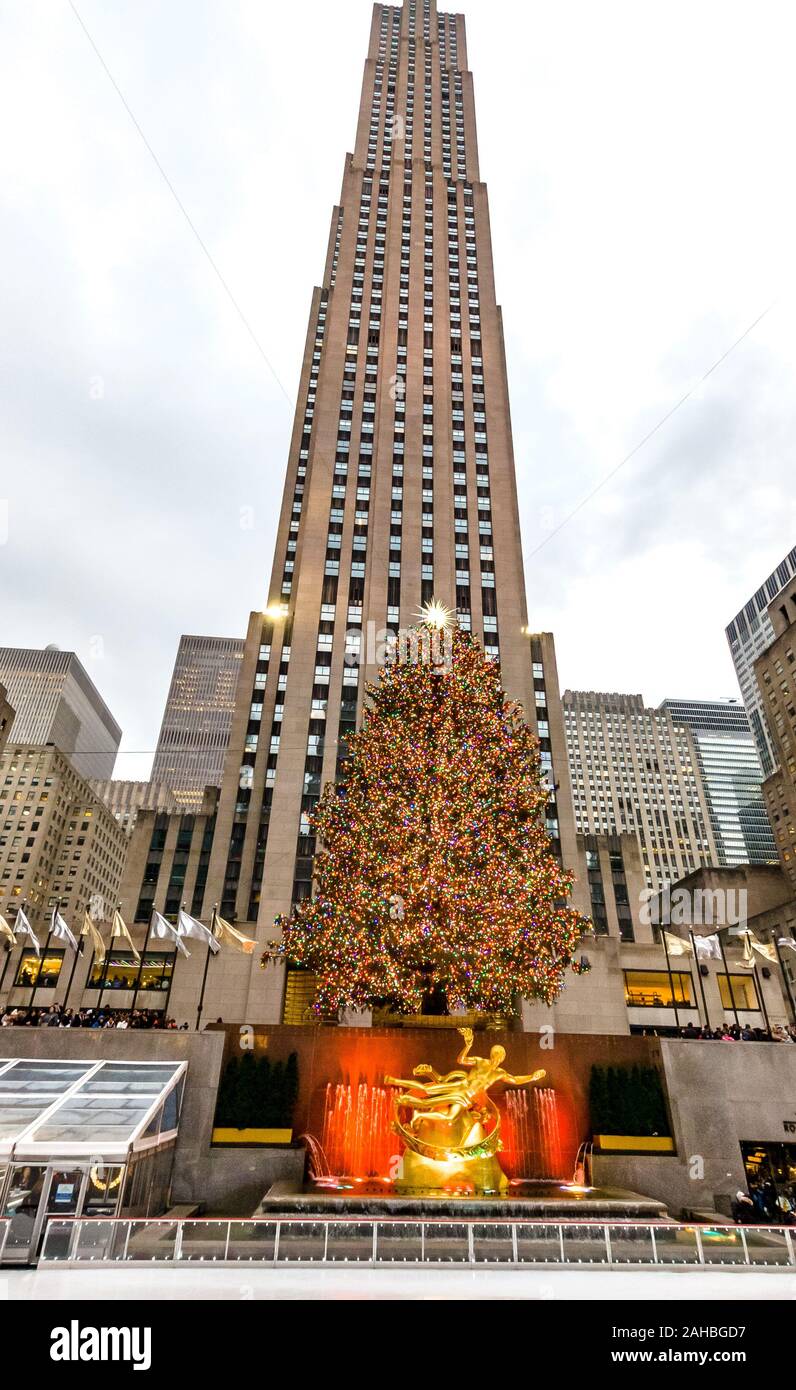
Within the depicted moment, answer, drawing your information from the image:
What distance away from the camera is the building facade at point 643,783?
129625 mm

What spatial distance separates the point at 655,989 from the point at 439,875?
34.0m

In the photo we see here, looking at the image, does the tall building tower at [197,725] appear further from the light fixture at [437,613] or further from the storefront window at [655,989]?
the storefront window at [655,989]

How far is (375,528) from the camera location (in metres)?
56.4

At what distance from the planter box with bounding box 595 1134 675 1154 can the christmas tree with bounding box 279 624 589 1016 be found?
447 centimetres

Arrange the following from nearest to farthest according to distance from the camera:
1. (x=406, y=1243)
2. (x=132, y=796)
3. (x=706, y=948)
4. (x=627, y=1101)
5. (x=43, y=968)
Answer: (x=406, y=1243) < (x=627, y=1101) < (x=706, y=948) < (x=43, y=968) < (x=132, y=796)

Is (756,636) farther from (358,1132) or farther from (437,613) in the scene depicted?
(358,1132)

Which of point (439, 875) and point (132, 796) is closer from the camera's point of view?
point (439, 875)

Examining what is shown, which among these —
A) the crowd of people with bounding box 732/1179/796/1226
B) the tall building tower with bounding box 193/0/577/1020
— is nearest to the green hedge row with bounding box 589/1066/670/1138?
the crowd of people with bounding box 732/1179/796/1226

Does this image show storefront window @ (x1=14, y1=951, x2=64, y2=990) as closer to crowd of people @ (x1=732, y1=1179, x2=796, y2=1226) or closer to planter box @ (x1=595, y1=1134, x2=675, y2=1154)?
planter box @ (x1=595, y1=1134, x2=675, y2=1154)

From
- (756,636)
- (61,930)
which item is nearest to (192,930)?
(61,930)

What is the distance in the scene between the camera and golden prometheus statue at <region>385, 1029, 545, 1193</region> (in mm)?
17812
